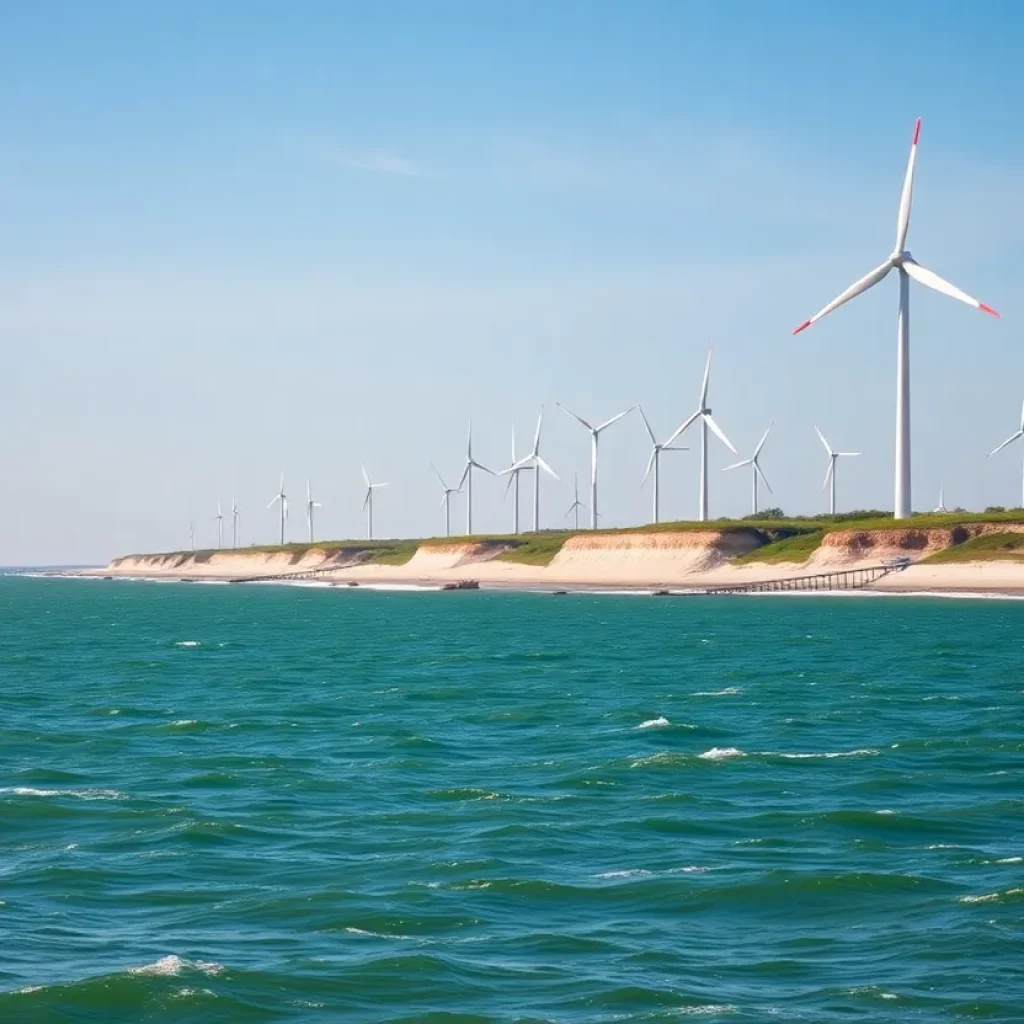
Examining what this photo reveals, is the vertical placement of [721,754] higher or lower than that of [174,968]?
higher

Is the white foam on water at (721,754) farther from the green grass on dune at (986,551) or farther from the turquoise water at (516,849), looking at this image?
the green grass on dune at (986,551)

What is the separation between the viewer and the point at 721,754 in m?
36.4

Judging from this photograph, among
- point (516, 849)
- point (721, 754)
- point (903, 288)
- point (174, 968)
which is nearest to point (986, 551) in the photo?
point (903, 288)

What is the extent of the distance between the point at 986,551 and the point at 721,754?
114643mm

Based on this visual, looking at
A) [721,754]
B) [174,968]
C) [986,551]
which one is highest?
[986,551]

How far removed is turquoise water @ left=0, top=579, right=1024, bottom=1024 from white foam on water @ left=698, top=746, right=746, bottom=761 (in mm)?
200

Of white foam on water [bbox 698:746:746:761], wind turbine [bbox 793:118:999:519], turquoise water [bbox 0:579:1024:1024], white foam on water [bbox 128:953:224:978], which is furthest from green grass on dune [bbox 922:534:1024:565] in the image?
white foam on water [bbox 128:953:224:978]

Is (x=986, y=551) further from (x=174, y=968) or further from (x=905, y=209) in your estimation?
(x=174, y=968)

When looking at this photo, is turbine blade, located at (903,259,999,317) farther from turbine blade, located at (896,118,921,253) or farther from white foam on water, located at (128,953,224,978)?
white foam on water, located at (128,953,224,978)

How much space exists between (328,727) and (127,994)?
25386 mm

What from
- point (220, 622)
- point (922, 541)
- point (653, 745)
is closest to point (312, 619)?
point (220, 622)

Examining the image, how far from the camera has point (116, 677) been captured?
203 ft

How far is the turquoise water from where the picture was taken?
1864 centimetres

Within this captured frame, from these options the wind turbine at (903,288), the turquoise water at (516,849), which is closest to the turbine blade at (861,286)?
the wind turbine at (903,288)
